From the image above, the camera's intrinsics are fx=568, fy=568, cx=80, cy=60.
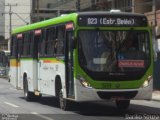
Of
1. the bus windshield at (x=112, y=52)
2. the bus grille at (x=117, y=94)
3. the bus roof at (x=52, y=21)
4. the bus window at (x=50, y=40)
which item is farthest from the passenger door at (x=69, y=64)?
the bus window at (x=50, y=40)

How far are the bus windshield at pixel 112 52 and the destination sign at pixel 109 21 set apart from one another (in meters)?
0.25

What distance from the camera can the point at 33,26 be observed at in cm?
2381

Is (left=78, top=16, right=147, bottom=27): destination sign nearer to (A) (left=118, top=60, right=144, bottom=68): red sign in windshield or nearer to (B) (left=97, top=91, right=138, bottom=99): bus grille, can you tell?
(A) (left=118, top=60, right=144, bottom=68): red sign in windshield

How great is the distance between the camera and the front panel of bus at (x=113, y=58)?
17.4 metres

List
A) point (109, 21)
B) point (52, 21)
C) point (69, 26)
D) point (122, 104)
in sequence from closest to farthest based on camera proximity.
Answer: point (109, 21) → point (69, 26) → point (122, 104) → point (52, 21)

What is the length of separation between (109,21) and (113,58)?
1.20 metres

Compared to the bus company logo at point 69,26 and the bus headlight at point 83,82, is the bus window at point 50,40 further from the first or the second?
the bus headlight at point 83,82

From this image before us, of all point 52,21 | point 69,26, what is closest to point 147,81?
point 69,26

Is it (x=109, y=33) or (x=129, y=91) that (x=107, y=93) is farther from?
(x=109, y=33)

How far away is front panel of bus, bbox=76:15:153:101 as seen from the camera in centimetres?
1744

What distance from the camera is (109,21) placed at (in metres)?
17.9

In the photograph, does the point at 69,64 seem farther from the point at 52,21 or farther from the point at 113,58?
the point at 52,21

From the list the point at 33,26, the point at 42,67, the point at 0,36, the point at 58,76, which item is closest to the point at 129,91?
the point at 58,76

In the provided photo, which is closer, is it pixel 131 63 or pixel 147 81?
pixel 131 63
